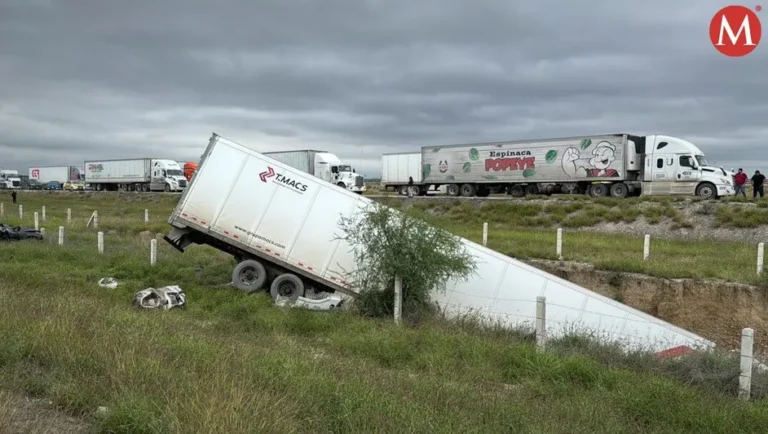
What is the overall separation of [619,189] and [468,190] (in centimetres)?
1093

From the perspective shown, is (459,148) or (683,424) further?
(459,148)

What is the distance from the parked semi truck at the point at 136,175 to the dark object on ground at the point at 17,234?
140ft

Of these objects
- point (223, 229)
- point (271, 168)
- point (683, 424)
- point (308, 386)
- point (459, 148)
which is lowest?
point (683, 424)

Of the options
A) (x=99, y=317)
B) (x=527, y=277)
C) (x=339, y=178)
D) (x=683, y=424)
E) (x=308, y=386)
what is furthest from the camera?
(x=339, y=178)

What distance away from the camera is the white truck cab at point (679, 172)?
32438mm

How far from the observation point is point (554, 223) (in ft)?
92.9

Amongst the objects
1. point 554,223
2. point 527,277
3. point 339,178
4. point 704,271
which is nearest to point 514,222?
point 554,223

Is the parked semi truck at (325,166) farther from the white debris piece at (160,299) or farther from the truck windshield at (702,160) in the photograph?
the white debris piece at (160,299)

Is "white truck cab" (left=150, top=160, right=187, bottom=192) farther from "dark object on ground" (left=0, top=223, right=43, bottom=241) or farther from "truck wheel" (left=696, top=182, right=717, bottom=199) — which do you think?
"truck wheel" (left=696, top=182, right=717, bottom=199)

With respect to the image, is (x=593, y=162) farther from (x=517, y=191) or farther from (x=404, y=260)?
(x=404, y=260)

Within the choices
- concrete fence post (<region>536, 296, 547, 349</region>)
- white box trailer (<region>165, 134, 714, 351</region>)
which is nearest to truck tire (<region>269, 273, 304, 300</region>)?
white box trailer (<region>165, 134, 714, 351</region>)

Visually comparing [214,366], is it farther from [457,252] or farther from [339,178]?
[339,178]

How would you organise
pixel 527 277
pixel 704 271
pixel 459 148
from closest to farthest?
pixel 527 277 → pixel 704 271 → pixel 459 148

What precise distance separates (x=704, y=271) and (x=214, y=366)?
1457 cm
